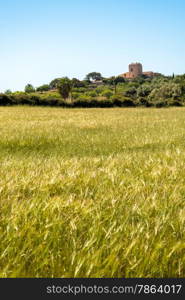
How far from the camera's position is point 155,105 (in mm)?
A: 60969

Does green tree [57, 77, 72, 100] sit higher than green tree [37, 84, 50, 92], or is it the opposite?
green tree [37, 84, 50, 92]

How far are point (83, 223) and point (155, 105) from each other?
61050 mm

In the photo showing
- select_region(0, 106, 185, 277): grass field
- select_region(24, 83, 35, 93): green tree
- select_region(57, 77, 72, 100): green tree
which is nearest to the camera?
select_region(0, 106, 185, 277): grass field

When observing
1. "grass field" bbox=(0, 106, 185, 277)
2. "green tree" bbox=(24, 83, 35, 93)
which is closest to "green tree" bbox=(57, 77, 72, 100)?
"green tree" bbox=(24, 83, 35, 93)

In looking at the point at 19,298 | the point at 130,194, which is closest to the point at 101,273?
the point at 19,298

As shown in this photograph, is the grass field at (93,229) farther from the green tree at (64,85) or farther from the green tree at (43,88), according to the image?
the green tree at (43,88)

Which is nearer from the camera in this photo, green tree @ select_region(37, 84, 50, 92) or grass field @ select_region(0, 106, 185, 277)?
grass field @ select_region(0, 106, 185, 277)

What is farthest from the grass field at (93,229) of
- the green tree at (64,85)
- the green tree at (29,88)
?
the green tree at (29,88)

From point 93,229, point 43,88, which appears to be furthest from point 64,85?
point 93,229

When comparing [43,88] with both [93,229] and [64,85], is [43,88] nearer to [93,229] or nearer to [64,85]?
[64,85]

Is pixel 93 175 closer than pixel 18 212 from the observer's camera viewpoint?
No

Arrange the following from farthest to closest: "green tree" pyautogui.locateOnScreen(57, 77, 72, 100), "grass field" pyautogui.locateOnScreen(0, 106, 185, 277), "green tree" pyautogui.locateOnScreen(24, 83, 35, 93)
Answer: "green tree" pyautogui.locateOnScreen(24, 83, 35, 93) → "green tree" pyautogui.locateOnScreen(57, 77, 72, 100) → "grass field" pyautogui.locateOnScreen(0, 106, 185, 277)

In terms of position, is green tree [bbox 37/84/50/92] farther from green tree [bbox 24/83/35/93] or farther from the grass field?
the grass field

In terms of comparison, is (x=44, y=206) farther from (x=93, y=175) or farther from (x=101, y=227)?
(x=93, y=175)
